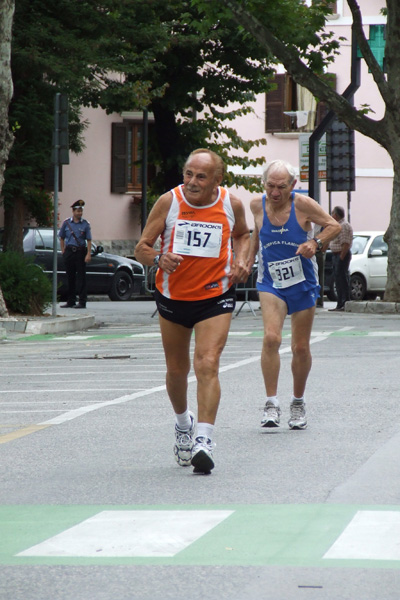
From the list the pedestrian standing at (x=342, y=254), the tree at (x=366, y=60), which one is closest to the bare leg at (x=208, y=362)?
the pedestrian standing at (x=342, y=254)

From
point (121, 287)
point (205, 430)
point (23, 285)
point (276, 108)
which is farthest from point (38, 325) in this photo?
point (276, 108)

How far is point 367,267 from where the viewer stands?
103ft

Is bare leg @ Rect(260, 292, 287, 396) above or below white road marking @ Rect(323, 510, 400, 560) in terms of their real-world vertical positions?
above

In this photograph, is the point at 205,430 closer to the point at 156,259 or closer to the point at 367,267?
the point at 156,259

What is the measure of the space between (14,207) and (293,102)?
17597 millimetres

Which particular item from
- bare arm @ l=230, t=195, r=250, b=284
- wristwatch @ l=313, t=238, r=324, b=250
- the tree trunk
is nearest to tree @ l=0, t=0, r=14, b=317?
the tree trunk

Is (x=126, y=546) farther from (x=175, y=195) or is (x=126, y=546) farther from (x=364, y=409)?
(x=364, y=409)

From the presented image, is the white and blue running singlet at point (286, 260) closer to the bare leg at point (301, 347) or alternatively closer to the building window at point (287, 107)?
the bare leg at point (301, 347)

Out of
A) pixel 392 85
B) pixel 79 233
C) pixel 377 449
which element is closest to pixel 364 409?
pixel 377 449

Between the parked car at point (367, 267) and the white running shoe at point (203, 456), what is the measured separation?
78.9ft

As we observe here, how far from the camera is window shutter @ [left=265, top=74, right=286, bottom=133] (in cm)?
4634

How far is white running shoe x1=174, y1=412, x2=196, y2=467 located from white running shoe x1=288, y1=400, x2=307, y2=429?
156cm

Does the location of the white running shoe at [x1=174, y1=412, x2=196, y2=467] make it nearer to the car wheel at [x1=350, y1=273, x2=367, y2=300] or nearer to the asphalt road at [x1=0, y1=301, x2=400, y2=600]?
the asphalt road at [x1=0, y1=301, x2=400, y2=600]

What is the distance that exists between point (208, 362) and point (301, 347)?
6.72ft
